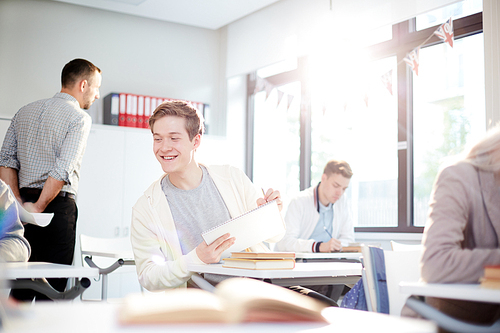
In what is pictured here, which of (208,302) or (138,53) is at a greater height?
(138,53)

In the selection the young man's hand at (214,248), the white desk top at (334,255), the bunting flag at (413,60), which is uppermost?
the bunting flag at (413,60)

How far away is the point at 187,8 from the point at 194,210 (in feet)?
12.0

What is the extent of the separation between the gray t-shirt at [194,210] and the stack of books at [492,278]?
135 cm

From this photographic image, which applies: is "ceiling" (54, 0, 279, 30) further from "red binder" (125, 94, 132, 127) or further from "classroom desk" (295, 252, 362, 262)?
"classroom desk" (295, 252, 362, 262)

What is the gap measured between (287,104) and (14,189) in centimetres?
312

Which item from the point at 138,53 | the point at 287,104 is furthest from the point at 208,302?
the point at 138,53

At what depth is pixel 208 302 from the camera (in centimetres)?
77

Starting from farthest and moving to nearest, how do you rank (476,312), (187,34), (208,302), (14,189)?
1. (187,34)
2. (14,189)
3. (476,312)
4. (208,302)

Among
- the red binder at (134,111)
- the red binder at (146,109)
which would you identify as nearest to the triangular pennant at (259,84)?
the red binder at (146,109)

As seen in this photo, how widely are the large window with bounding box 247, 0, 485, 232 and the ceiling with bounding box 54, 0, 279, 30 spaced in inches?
34.0

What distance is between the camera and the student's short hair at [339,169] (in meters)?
3.86

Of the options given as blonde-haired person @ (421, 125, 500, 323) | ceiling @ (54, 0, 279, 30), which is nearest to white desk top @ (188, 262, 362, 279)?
blonde-haired person @ (421, 125, 500, 323)

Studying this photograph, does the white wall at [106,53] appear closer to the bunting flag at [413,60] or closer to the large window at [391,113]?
the large window at [391,113]

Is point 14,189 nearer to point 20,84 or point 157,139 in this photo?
point 157,139
